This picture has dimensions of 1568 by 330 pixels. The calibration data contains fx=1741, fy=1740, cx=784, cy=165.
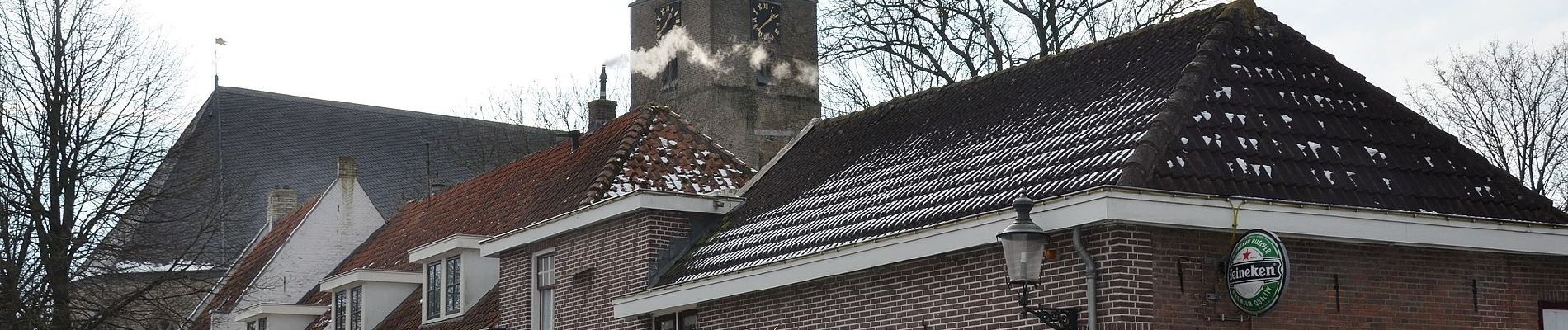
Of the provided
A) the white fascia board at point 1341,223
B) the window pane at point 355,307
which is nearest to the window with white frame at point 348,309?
the window pane at point 355,307

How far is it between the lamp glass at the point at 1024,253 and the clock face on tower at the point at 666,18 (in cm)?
5797

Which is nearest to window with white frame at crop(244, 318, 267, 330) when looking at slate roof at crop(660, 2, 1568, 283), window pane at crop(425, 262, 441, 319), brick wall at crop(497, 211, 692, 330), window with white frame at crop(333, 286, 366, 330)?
window with white frame at crop(333, 286, 366, 330)

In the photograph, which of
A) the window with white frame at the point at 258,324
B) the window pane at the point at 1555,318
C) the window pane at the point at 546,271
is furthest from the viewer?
the window with white frame at the point at 258,324

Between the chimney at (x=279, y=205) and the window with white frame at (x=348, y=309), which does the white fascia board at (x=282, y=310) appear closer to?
the window with white frame at (x=348, y=309)

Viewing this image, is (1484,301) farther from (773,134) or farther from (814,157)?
(773,134)

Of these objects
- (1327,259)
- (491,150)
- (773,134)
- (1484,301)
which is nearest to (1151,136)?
(1327,259)

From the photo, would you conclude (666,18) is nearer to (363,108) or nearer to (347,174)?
(363,108)

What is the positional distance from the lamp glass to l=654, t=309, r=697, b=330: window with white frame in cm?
574

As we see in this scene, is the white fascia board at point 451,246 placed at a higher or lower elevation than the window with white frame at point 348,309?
higher

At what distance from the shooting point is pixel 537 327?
2052 centimetres

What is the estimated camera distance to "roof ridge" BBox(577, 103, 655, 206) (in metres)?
20.8

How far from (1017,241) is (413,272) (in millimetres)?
16776

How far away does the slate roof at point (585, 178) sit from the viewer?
70.9 ft

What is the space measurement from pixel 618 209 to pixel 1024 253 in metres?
7.33
